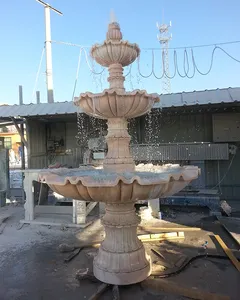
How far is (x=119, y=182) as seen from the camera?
10.6 ft

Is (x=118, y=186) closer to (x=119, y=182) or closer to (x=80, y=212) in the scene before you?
(x=119, y=182)

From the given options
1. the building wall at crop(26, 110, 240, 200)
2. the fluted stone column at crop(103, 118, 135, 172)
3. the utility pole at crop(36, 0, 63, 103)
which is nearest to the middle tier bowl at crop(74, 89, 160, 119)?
the fluted stone column at crop(103, 118, 135, 172)

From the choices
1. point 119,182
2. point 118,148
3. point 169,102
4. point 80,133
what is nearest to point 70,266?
point 118,148

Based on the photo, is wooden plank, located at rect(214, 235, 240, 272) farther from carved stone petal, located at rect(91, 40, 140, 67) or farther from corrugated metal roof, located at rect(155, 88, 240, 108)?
corrugated metal roof, located at rect(155, 88, 240, 108)

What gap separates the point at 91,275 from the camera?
13.9 ft

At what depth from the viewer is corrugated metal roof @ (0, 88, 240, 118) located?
854 centimetres

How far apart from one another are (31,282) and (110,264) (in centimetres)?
129

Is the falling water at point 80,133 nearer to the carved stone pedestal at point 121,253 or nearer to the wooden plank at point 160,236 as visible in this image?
the wooden plank at point 160,236

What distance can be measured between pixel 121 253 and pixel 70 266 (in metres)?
1.20

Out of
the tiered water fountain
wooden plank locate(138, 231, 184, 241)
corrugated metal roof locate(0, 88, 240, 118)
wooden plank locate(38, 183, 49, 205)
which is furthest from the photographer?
wooden plank locate(38, 183, 49, 205)

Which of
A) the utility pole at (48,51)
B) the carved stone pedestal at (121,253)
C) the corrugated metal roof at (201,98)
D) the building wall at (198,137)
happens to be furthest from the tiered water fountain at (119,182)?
the utility pole at (48,51)

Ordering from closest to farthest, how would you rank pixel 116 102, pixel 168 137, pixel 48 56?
pixel 116 102 < pixel 168 137 < pixel 48 56

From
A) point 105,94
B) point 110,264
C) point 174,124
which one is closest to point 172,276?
point 110,264

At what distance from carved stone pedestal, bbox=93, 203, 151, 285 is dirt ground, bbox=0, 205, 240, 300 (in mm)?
172
